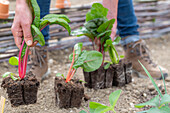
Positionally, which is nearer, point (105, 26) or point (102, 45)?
point (105, 26)

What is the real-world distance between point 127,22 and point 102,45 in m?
0.57

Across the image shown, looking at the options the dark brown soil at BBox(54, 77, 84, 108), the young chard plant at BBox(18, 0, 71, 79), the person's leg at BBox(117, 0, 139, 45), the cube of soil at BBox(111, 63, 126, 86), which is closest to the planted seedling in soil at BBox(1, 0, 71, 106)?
the young chard plant at BBox(18, 0, 71, 79)

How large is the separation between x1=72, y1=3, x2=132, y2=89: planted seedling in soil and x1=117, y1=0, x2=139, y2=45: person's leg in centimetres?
37

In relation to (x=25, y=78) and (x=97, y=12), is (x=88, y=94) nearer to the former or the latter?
(x=25, y=78)

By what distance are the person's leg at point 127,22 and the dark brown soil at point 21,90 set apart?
3.57 feet

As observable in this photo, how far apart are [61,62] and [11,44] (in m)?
0.63

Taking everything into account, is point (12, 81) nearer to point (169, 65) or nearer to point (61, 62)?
point (61, 62)

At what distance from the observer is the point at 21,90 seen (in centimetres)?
121

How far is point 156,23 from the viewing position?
3.57 m

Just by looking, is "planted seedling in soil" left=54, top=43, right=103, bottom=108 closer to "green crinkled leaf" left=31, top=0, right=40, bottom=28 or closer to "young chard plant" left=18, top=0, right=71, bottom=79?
"young chard plant" left=18, top=0, right=71, bottom=79

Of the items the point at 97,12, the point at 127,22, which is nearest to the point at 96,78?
the point at 97,12

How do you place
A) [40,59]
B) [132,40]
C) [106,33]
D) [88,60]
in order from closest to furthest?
[88,60] < [106,33] < [40,59] < [132,40]

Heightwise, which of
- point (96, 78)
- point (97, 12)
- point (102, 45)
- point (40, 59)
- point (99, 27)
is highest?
point (97, 12)

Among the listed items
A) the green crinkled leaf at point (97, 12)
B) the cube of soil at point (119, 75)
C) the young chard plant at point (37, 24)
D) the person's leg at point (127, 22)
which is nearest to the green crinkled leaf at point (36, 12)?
the young chard plant at point (37, 24)
